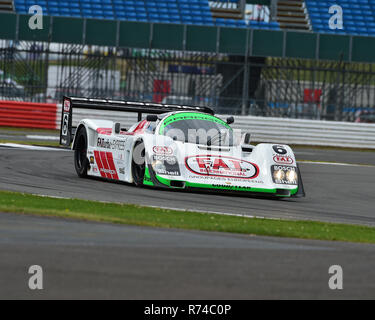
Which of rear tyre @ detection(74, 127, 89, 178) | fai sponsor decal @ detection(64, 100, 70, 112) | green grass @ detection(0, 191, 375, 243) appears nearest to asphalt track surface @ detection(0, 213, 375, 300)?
green grass @ detection(0, 191, 375, 243)

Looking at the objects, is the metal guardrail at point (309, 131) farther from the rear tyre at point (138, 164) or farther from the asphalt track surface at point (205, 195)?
the rear tyre at point (138, 164)

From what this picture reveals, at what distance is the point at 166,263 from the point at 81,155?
8.38 meters

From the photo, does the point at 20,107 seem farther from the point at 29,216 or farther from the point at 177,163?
the point at 29,216

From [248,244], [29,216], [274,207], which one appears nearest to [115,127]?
[274,207]

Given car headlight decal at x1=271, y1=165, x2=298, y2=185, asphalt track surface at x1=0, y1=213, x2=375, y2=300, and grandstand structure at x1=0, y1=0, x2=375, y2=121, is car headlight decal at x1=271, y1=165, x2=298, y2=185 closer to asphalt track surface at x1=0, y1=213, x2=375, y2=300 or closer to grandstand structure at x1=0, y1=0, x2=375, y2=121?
asphalt track surface at x1=0, y1=213, x2=375, y2=300

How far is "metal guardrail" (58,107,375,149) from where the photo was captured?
1049 inches

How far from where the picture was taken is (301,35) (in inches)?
1191

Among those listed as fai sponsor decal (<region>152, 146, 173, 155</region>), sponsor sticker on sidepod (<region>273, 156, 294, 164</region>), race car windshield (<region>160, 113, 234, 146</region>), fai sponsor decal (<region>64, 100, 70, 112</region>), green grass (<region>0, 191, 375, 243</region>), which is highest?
fai sponsor decal (<region>64, 100, 70, 112</region>)

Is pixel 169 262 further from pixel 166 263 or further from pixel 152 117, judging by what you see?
pixel 152 117

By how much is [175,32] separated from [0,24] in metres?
5.81

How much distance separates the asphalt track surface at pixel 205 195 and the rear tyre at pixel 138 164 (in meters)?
0.14

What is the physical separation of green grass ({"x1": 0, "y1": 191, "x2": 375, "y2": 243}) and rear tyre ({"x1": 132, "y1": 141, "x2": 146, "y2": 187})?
226 centimetres

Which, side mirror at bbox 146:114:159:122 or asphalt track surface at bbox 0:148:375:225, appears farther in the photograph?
side mirror at bbox 146:114:159:122

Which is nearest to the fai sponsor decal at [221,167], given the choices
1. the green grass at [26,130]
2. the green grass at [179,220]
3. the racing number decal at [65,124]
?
the green grass at [179,220]
